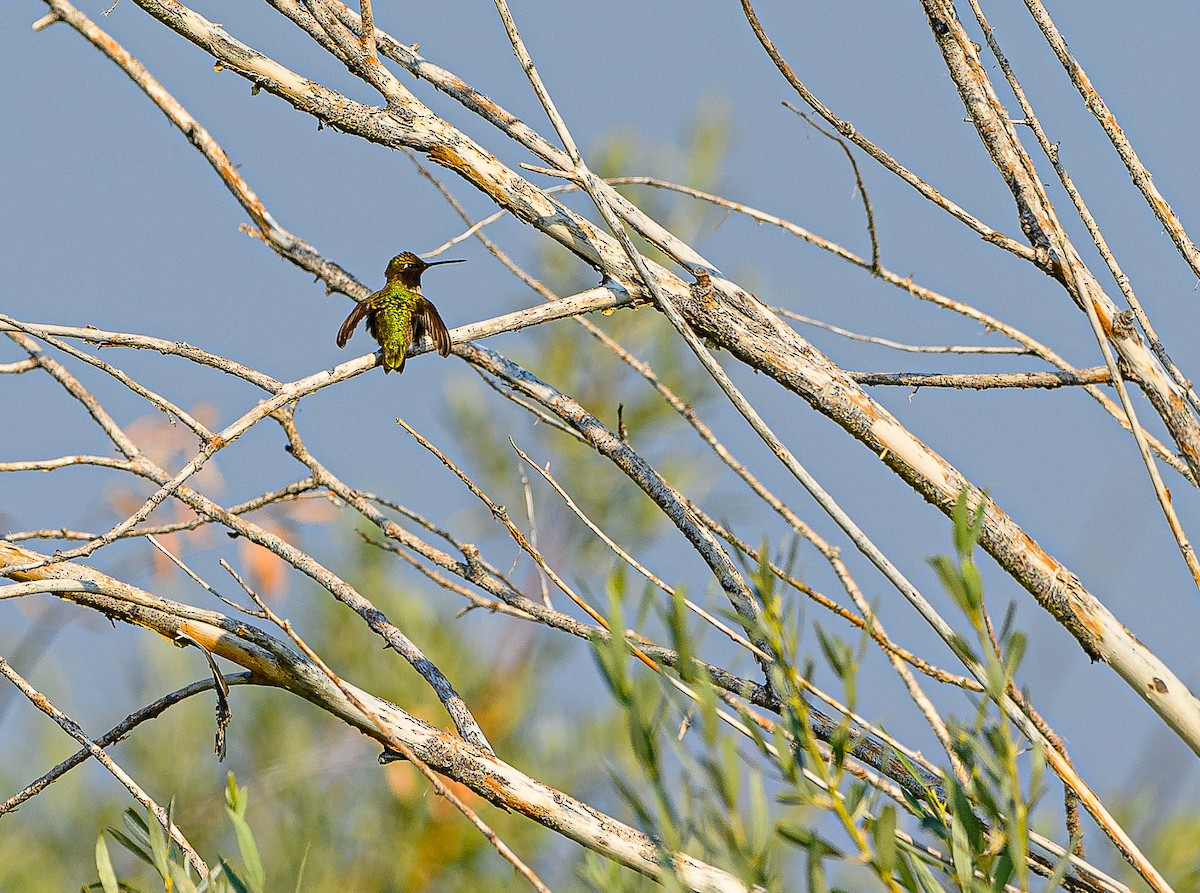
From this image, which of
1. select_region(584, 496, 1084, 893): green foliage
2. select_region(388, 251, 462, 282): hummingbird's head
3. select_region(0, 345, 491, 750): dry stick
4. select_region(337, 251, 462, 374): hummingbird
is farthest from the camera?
select_region(388, 251, 462, 282): hummingbird's head

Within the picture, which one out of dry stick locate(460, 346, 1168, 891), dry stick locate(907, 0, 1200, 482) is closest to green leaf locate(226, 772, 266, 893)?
dry stick locate(460, 346, 1168, 891)

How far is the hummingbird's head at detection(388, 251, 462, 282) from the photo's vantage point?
95.3 inches

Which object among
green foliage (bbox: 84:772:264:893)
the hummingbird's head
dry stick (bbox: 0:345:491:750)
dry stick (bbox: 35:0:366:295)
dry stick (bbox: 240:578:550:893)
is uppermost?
the hummingbird's head

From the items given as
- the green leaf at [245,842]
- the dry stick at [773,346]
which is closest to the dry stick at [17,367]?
the dry stick at [773,346]

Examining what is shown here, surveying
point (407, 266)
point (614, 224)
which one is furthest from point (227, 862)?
point (407, 266)

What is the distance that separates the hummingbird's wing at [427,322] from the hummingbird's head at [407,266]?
1.68 feet

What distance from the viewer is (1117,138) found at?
142 cm

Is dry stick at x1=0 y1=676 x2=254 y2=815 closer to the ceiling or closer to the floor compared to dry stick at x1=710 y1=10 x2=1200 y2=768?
closer to the floor

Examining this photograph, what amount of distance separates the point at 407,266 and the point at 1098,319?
4.97 ft

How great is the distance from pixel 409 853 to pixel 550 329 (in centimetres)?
263

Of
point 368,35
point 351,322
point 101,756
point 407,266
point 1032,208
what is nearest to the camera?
point 101,756

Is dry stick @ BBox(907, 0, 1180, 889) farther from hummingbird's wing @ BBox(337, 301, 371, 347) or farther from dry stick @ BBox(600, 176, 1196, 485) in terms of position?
hummingbird's wing @ BBox(337, 301, 371, 347)

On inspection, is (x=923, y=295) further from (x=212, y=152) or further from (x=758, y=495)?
(x=212, y=152)

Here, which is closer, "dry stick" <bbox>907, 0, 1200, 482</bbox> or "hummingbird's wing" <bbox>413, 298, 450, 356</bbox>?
"dry stick" <bbox>907, 0, 1200, 482</bbox>
